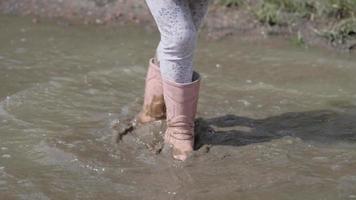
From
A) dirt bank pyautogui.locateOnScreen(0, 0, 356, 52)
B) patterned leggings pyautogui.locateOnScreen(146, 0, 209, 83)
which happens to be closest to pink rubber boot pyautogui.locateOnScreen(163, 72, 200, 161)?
patterned leggings pyautogui.locateOnScreen(146, 0, 209, 83)

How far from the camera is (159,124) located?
3697 millimetres

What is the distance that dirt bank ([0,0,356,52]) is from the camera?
539 cm

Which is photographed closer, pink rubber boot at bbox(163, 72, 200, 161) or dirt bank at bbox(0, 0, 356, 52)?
pink rubber boot at bbox(163, 72, 200, 161)

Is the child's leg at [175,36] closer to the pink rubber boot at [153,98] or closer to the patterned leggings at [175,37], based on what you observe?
the patterned leggings at [175,37]

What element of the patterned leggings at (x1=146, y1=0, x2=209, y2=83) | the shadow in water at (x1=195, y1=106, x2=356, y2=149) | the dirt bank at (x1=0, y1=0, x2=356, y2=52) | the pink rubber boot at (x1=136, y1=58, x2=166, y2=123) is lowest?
the dirt bank at (x1=0, y1=0, x2=356, y2=52)

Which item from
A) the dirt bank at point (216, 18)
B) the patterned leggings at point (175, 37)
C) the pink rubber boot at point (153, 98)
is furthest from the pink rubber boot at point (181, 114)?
the dirt bank at point (216, 18)

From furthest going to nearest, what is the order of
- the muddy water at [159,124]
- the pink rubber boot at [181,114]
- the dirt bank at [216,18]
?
1. the dirt bank at [216,18]
2. the pink rubber boot at [181,114]
3. the muddy water at [159,124]

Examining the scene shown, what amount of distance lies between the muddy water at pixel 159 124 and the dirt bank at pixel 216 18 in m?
0.15

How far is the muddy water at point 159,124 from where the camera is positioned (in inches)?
126

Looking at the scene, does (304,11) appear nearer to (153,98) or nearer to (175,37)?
(153,98)

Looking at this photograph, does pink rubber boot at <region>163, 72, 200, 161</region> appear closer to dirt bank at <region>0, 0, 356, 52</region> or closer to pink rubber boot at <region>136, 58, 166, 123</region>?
pink rubber boot at <region>136, 58, 166, 123</region>

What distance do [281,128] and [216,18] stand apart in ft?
6.87

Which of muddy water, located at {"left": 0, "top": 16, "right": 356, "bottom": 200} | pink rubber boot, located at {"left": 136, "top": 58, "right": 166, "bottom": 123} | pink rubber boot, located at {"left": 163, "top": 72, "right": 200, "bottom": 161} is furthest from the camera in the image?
pink rubber boot, located at {"left": 136, "top": 58, "right": 166, "bottom": 123}

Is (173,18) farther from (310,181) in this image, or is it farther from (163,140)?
(310,181)
